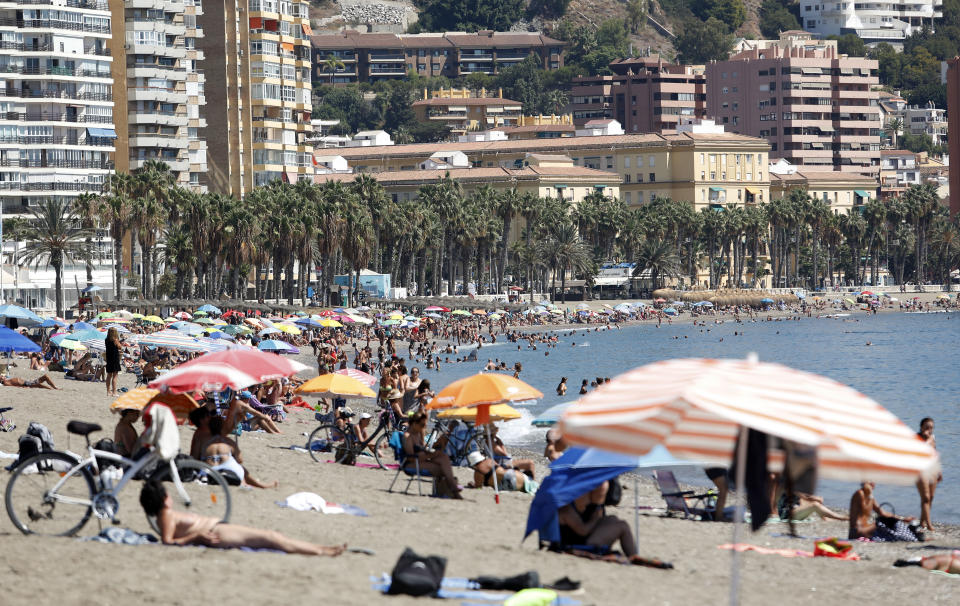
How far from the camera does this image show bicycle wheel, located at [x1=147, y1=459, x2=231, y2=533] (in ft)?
42.1

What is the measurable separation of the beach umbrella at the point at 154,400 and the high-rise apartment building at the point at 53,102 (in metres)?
72.2

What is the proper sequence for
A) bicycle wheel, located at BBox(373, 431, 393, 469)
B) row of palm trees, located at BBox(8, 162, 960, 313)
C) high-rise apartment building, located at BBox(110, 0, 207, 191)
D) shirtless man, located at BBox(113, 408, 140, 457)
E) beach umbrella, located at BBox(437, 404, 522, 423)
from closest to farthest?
shirtless man, located at BBox(113, 408, 140, 457), beach umbrella, located at BBox(437, 404, 522, 423), bicycle wheel, located at BBox(373, 431, 393, 469), row of palm trees, located at BBox(8, 162, 960, 313), high-rise apartment building, located at BBox(110, 0, 207, 191)

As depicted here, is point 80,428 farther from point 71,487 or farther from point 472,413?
point 472,413

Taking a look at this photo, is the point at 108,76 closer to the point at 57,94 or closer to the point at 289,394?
the point at 57,94

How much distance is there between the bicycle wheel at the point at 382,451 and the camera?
20.8 meters

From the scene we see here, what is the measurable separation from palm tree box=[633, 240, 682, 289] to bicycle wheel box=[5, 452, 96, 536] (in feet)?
354

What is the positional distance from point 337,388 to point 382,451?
119cm

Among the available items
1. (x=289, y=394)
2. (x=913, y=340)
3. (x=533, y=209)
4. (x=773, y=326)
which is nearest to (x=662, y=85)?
(x=533, y=209)

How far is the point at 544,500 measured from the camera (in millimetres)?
13594

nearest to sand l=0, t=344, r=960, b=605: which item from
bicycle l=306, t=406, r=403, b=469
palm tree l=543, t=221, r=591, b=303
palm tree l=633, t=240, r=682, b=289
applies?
bicycle l=306, t=406, r=403, b=469

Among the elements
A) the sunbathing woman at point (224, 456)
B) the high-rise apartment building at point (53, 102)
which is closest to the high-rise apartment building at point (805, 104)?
the high-rise apartment building at point (53, 102)

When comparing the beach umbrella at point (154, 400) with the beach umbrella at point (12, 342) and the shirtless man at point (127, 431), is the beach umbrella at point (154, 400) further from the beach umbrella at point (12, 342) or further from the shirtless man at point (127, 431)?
the beach umbrella at point (12, 342)

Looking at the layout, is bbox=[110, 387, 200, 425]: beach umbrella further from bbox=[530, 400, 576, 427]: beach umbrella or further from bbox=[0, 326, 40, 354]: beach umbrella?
bbox=[0, 326, 40, 354]: beach umbrella

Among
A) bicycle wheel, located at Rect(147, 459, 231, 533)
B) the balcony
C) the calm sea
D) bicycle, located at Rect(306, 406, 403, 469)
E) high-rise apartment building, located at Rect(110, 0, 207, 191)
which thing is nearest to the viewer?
bicycle wheel, located at Rect(147, 459, 231, 533)
